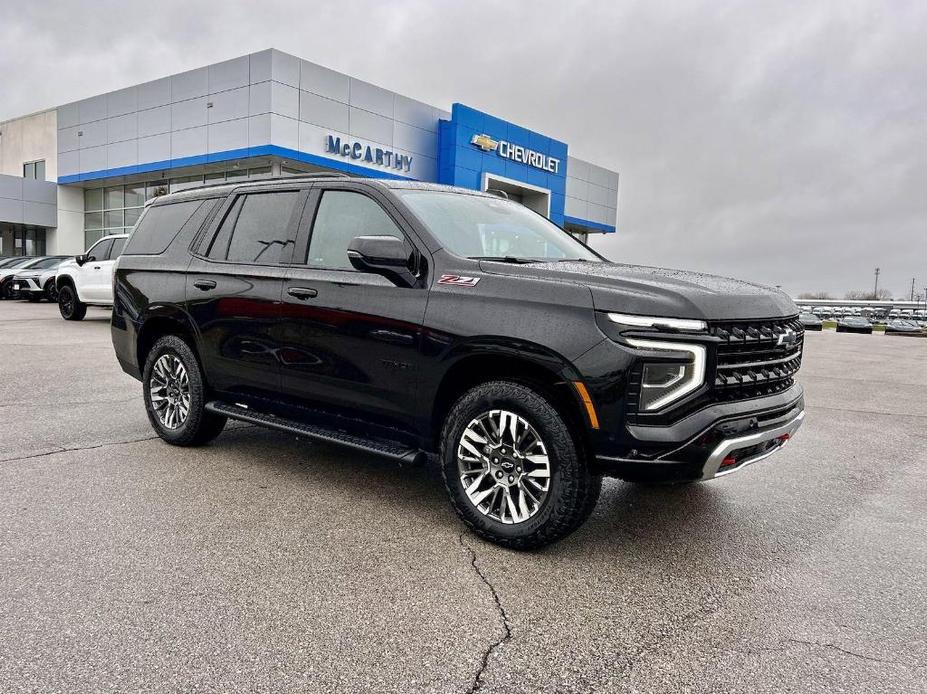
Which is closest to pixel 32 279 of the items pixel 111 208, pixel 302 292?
pixel 111 208

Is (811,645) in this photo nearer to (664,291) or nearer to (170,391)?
(664,291)

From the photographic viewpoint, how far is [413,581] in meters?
3.25

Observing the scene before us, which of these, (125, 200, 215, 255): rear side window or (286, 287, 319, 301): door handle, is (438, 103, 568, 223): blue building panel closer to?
(125, 200, 215, 255): rear side window

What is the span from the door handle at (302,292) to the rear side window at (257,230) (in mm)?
329

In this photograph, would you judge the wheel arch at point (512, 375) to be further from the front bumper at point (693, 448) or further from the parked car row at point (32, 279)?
the parked car row at point (32, 279)

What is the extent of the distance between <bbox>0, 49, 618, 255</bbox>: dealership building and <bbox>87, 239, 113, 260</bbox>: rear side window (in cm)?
669

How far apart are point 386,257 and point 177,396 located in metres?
2.61

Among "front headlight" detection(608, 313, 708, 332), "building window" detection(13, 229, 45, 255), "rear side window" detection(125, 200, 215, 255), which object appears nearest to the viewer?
"front headlight" detection(608, 313, 708, 332)

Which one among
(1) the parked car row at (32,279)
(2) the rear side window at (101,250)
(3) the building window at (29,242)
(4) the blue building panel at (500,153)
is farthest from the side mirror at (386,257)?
(3) the building window at (29,242)

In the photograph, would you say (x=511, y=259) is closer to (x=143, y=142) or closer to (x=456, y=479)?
(x=456, y=479)

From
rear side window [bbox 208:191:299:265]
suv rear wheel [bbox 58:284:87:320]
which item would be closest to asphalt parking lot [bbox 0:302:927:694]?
rear side window [bbox 208:191:299:265]

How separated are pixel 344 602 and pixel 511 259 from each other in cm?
203

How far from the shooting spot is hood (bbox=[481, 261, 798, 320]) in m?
3.24

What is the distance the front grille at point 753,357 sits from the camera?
10.9 feet
